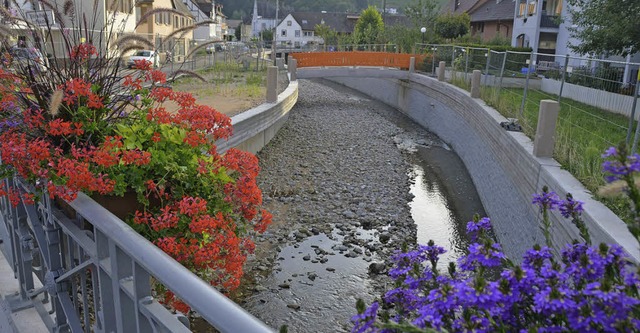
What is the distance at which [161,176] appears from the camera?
3.21 metres

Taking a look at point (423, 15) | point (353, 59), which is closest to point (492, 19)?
point (423, 15)

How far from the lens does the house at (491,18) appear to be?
45.5 metres

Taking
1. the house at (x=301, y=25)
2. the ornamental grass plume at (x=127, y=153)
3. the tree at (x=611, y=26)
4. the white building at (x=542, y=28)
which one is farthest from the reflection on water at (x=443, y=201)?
the house at (x=301, y=25)

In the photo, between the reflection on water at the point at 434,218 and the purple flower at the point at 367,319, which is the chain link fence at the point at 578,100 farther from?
the purple flower at the point at 367,319

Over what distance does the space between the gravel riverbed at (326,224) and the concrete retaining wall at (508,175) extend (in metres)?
1.46

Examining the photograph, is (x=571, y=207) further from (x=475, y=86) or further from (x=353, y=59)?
(x=353, y=59)

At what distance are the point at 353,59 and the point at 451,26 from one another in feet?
54.4

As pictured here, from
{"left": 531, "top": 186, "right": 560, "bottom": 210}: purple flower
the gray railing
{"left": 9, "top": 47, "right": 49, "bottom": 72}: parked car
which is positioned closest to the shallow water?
the gray railing

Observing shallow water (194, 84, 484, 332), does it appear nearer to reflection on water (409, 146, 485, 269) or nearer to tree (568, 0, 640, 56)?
reflection on water (409, 146, 485, 269)

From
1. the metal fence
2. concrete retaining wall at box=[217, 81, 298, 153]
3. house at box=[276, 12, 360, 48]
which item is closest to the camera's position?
the metal fence

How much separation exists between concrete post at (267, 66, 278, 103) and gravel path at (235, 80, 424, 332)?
126 centimetres

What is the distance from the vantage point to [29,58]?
360 cm

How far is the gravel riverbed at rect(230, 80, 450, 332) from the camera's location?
7684 mm

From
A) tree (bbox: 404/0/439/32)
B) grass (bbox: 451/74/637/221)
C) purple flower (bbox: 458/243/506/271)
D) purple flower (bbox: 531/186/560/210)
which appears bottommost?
grass (bbox: 451/74/637/221)
